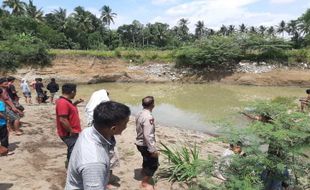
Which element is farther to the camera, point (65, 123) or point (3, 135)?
point (3, 135)

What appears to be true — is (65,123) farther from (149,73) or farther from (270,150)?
(149,73)

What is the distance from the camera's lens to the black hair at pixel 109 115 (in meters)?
2.62

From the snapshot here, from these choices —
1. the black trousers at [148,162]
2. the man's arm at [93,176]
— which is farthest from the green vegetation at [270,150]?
the man's arm at [93,176]

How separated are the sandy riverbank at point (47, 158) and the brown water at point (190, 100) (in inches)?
97.5

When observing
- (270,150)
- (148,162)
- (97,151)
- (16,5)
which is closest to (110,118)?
(97,151)

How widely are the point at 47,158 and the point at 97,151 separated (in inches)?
239

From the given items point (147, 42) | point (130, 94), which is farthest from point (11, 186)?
point (147, 42)

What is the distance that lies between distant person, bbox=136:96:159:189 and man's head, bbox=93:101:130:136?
11.2 feet

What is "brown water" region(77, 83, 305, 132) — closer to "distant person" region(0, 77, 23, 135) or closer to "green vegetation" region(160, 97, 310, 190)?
"distant person" region(0, 77, 23, 135)

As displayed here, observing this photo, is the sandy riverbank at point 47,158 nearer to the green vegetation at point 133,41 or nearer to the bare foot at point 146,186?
the bare foot at point 146,186

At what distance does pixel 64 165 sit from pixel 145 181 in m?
2.06

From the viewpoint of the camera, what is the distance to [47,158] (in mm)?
8086

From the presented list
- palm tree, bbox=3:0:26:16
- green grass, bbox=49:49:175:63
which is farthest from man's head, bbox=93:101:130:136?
palm tree, bbox=3:0:26:16

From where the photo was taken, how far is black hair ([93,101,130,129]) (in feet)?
8.59
